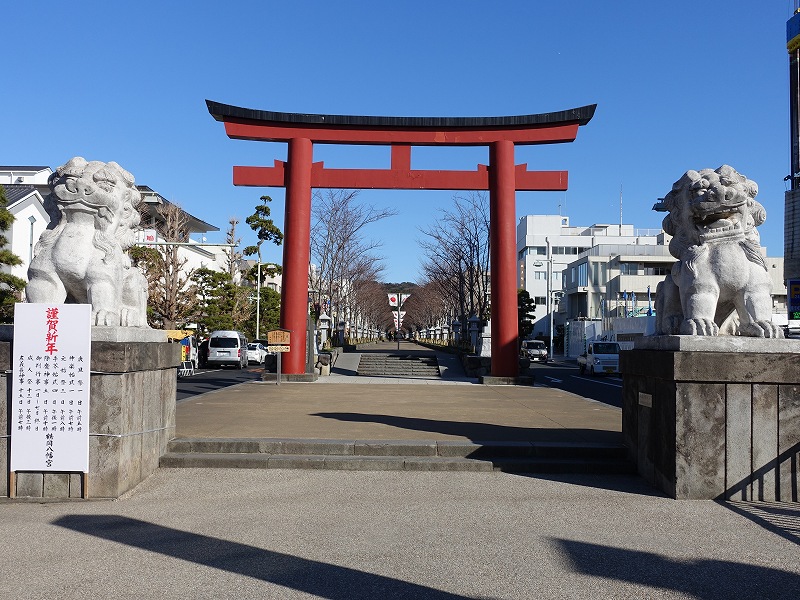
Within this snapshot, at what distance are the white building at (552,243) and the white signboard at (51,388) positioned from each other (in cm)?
6767

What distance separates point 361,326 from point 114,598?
2652 inches

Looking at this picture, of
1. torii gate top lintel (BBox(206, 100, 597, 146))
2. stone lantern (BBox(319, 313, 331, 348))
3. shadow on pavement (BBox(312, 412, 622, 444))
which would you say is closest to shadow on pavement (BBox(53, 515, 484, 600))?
shadow on pavement (BBox(312, 412, 622, 444))

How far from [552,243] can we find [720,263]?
72.7m

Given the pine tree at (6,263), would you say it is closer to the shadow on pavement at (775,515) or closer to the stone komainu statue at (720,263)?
the stone komainu statue at (720,263)

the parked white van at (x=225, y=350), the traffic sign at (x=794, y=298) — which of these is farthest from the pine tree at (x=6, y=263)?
the traffic sign at (x=794, y=298)

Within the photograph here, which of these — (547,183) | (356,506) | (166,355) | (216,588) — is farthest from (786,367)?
(547,183)

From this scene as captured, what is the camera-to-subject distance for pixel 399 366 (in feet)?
87.0

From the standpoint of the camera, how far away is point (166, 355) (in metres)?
7.21

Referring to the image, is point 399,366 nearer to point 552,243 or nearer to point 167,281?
point 167,281

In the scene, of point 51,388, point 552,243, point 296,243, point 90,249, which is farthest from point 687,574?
point 552,243

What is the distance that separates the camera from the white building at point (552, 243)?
7488 cm

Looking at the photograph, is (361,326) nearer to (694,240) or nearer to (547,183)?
(547,183)

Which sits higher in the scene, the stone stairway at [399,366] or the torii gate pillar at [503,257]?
the torii gate pillar at [503,257]

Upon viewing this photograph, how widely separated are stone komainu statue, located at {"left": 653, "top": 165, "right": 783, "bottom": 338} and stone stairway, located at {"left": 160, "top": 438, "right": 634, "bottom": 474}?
63.2 inches
